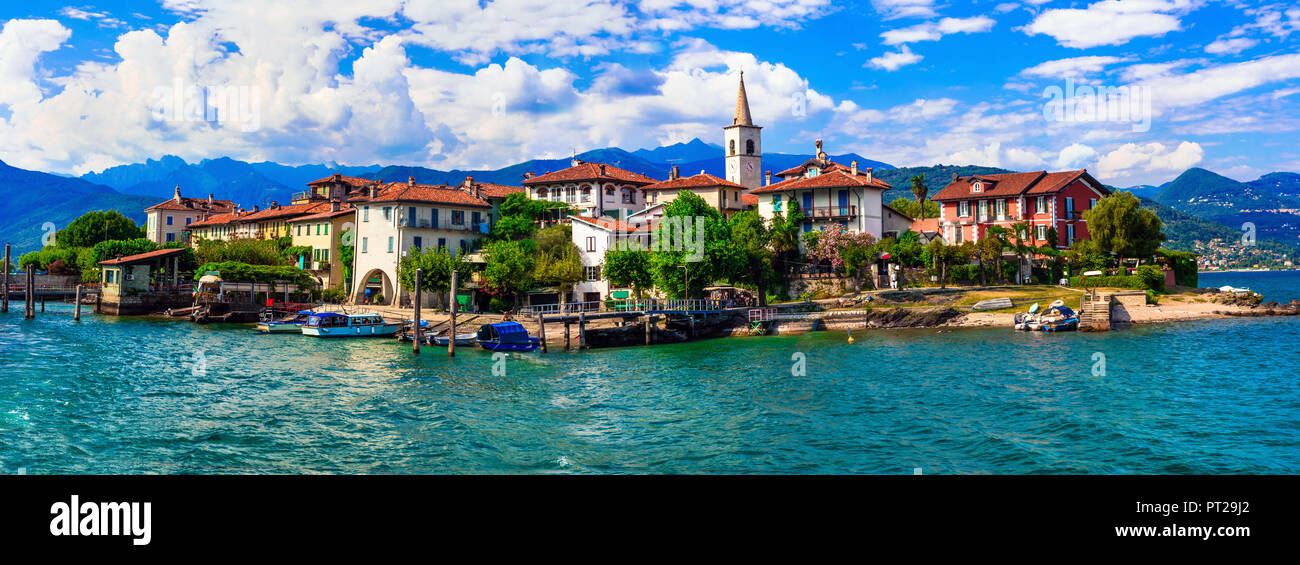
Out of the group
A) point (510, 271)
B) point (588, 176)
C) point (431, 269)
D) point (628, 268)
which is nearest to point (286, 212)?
point (431, 269)

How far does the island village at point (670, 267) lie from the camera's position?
5766 cm

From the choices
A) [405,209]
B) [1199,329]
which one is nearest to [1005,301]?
[1199,329]

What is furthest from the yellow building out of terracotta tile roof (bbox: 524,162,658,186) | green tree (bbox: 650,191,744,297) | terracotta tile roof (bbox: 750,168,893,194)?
terracotta tile roof (bbox: 750,168,893,194)

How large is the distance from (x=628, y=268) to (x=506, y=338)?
→ 16815mm

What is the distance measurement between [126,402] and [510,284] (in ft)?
121

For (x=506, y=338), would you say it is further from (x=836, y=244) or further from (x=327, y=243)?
(x=327, y=243)

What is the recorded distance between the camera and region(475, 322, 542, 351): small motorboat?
46406 mm

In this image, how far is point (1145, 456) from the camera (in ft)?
68.2

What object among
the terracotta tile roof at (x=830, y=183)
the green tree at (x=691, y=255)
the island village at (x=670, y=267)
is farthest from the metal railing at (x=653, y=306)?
the terracotta tile roof at (x=830, y=183)

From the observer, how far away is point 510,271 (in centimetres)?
6250

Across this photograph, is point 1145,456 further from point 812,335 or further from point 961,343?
point 812,335

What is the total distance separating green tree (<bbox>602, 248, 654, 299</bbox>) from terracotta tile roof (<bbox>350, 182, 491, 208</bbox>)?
19019 millimetres

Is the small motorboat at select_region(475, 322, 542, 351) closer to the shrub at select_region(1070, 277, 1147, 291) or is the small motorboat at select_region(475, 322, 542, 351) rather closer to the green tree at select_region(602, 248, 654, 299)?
the green tree at select_region(602, 248, 654, 299)

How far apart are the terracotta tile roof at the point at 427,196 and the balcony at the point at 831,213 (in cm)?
3213
